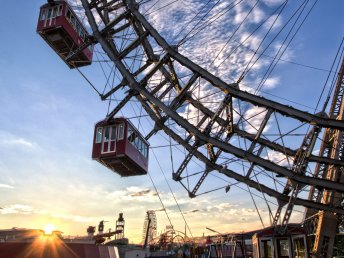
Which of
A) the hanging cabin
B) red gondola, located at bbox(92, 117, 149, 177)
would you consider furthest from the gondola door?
the hanging cabin

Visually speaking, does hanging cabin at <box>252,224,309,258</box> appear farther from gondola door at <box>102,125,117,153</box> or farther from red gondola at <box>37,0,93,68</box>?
red gondola at <box>37,0,93,68</box>

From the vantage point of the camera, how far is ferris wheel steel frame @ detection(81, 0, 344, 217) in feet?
54.9

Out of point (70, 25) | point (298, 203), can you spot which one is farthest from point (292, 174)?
point (70, 25)

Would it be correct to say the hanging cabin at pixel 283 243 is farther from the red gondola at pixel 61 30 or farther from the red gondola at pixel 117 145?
the red gondola at pixel 61 30

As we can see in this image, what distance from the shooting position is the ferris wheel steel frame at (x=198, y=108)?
658 inches

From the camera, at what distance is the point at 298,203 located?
16844mm

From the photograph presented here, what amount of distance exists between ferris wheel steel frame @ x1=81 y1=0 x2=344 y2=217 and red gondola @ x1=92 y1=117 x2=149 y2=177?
1.54 meters

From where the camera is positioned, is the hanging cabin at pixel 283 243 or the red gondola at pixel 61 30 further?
the red gondola at pixel 61 30

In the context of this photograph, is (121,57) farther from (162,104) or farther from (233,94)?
(233,94)

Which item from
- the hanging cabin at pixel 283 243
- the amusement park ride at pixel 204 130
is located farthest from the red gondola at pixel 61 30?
the hanging cabin at pixel 283 243

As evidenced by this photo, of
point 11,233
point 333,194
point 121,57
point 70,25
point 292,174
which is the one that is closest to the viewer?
point 292,174

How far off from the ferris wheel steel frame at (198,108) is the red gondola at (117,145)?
1.54 meters

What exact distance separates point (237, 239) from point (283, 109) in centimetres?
781

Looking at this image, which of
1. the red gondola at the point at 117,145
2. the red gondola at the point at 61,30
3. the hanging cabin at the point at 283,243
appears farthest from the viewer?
the red gondola at the point at 61,30
